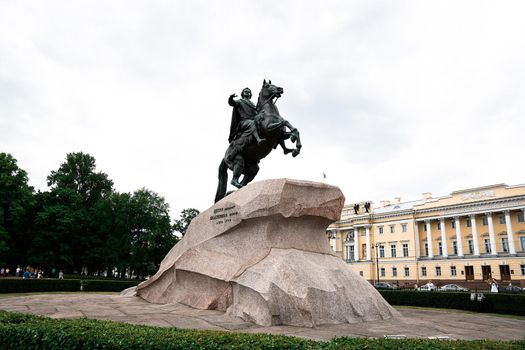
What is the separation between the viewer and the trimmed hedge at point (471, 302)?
17.8m

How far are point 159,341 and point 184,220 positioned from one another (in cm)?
5832

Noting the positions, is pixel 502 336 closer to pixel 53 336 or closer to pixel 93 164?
pixel 53 336

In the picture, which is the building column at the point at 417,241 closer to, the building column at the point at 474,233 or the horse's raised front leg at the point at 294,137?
the building column at the point at 474,233

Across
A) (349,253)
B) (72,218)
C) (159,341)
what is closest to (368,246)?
(349,253)

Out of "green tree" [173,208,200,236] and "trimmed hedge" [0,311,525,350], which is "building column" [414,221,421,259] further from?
"trimmed hedge" [0,311,525,350]

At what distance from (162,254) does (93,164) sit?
53.7 ft

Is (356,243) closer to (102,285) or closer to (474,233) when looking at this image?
(474,233)

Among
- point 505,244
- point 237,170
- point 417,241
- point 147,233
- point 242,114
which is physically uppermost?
point 417,241

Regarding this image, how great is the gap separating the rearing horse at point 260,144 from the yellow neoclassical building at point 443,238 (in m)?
51.6

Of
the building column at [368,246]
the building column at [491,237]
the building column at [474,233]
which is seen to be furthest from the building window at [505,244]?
the building column at [368,246]

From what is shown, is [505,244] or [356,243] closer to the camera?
[505,244]

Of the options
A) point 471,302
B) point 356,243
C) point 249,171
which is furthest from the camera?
point 356,243

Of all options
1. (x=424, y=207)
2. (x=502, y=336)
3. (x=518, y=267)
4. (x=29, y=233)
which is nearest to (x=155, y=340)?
(x=502, y=336)

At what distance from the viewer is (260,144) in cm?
1179
